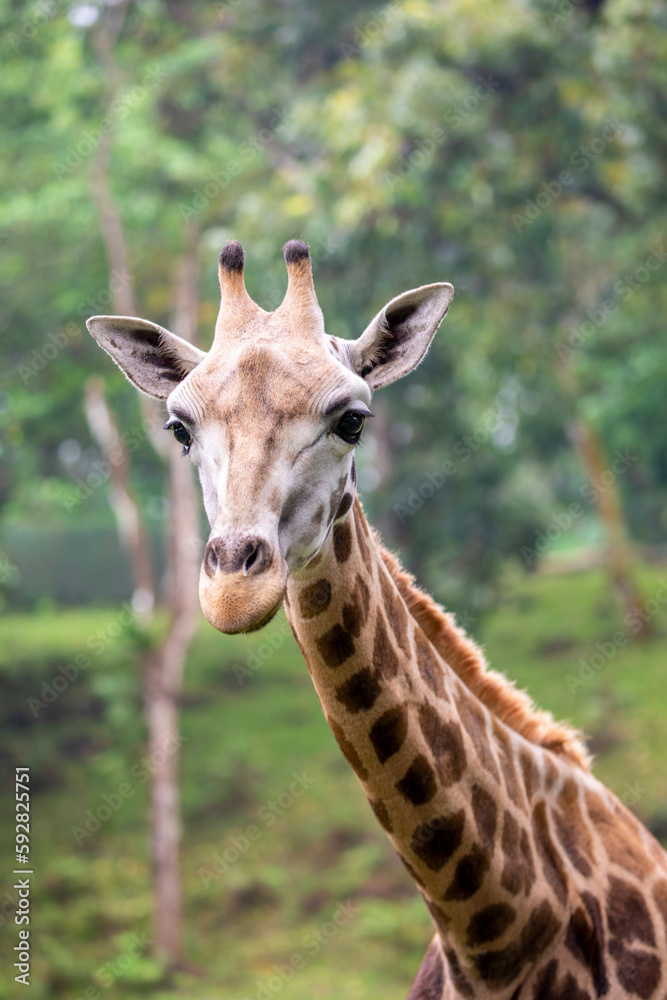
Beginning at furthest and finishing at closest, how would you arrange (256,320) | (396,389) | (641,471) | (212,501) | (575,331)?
1. (641,471)
2. (575,331)
3. (396,389)
4. (256,320)
5. (212,501)

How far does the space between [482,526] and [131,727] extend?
19.5ft

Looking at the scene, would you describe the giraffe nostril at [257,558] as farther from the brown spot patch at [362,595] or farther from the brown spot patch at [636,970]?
the brown spot patch at [636,970]

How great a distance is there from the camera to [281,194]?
12953mm

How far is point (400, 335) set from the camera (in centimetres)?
354

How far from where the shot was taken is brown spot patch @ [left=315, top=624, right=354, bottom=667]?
3180mm

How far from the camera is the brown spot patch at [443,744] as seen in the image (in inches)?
130

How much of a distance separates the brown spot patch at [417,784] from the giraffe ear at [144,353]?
157 centimetres

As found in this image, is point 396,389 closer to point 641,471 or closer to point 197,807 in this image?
point 197,807

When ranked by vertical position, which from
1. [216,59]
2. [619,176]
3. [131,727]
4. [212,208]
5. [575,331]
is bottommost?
[131,727]

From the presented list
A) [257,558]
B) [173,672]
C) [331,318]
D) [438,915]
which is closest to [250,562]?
[257,558]

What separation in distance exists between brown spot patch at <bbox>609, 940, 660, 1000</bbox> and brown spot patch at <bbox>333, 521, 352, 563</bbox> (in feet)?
5.53

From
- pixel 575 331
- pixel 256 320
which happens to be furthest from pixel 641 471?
pixel 256 320

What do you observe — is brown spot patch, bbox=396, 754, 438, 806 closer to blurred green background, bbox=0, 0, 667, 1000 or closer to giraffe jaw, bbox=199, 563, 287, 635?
giraffe jaw, bbox=199, 563, 287, 635

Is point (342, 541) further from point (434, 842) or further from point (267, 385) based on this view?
point (434, 842)
